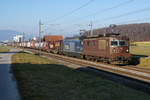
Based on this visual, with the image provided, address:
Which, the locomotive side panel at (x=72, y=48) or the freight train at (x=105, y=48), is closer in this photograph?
the freight train at (x=105, y=48)

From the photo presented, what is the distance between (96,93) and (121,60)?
45.6ft

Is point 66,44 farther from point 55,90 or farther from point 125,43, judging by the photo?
point 55,90

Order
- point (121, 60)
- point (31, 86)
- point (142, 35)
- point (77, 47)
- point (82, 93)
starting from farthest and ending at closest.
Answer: point (142, 35), point (77, 47), point (121, 60), point (31, 86), point (82, 93)

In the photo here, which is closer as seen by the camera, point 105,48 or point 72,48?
point 105,48

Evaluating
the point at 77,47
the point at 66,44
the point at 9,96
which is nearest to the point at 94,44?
the point at 77,47

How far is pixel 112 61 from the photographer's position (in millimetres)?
21859

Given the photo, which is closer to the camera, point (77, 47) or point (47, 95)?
point (47, 95)

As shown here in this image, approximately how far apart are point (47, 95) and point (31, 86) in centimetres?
195

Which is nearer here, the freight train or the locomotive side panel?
the freight train

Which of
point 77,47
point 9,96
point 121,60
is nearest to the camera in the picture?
point 9,96

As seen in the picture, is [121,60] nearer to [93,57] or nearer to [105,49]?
[105,49]

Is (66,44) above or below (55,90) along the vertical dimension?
above

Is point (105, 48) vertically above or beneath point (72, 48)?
above

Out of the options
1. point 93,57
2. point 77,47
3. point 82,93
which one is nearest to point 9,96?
point 82,93
